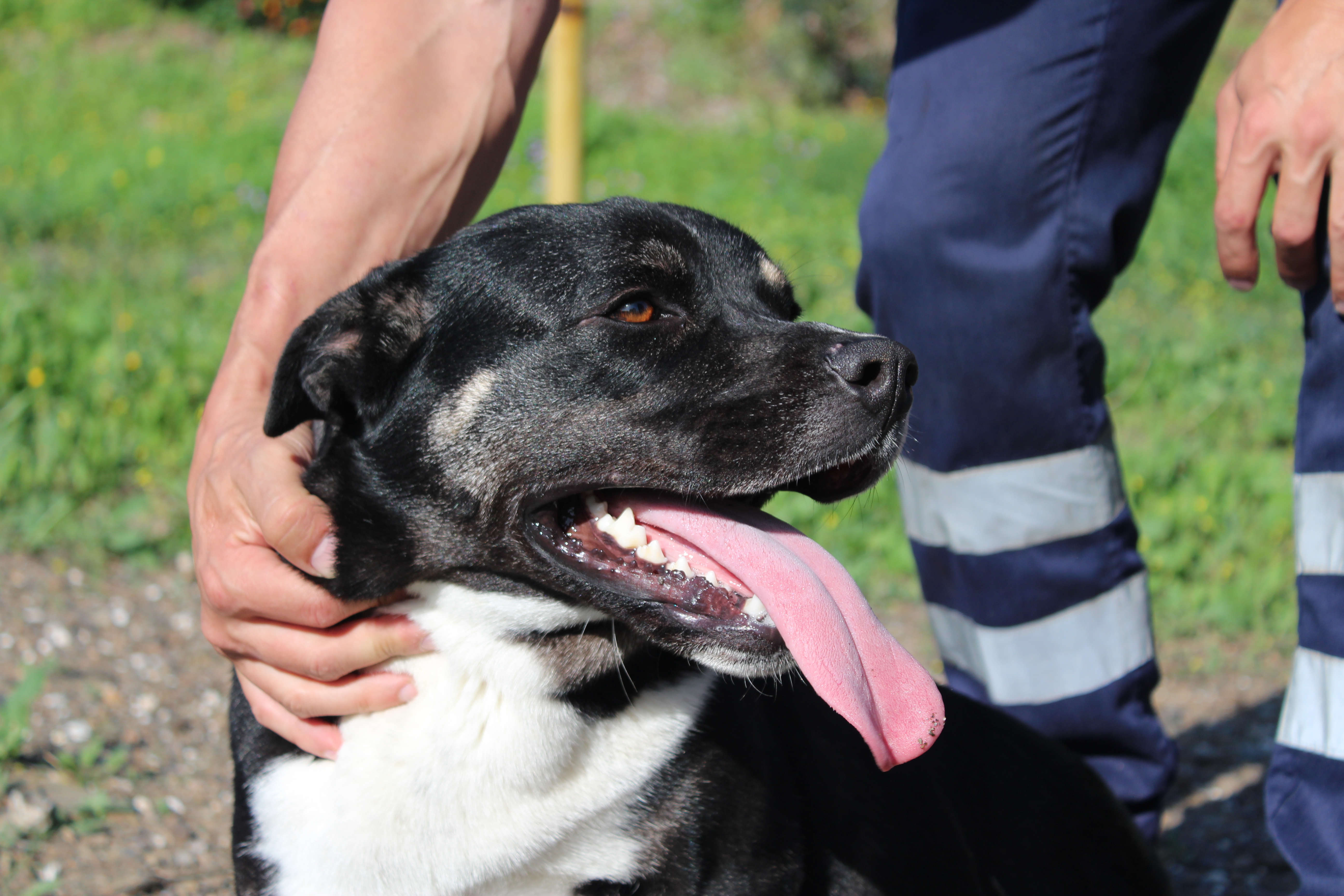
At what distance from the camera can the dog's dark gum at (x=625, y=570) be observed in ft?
6.21

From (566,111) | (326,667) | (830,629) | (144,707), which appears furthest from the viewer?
(566,111)

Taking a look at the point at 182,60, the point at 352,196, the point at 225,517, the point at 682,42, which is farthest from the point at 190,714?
the point at 682,42

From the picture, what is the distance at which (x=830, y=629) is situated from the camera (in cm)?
187

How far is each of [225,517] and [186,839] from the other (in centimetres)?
114

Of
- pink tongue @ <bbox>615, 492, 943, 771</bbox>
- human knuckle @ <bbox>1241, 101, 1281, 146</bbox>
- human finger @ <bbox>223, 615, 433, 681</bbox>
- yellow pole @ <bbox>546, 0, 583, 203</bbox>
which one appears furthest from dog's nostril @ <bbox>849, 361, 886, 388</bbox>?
yellow pole @ <bbox>546, 0, 583, 203</bbox>

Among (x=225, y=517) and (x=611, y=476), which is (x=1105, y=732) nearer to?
(x=611, y=476)

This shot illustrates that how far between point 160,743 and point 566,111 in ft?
11.4

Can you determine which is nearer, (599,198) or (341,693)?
(341,693)

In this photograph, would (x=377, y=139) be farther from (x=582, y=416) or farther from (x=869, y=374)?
(x=869, y=374)

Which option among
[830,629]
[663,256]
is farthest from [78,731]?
[830,629]

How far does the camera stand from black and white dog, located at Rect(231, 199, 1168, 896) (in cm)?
196

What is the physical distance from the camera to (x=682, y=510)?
205 centimetres

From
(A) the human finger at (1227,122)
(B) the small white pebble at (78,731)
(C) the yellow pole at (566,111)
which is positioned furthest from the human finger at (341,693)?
(C) the yellow pole at (566,111)

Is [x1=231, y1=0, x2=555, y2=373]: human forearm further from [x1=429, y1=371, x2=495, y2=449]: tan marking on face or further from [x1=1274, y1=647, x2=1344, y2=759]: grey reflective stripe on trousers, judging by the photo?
[x1=1274, y1=647, x2=1344, y2=759]: grey reflective stripe on trousers
